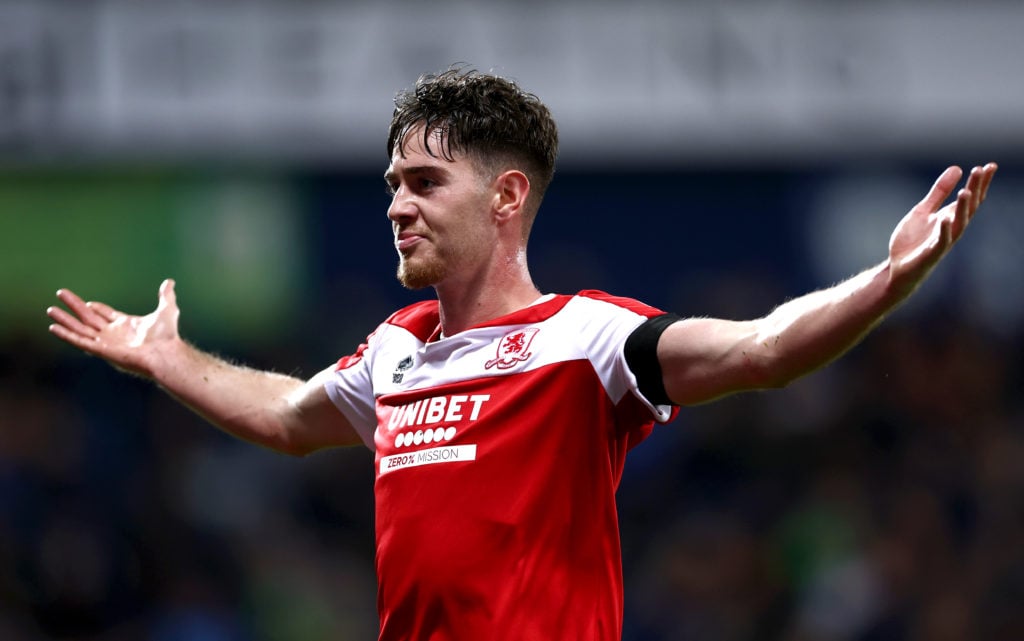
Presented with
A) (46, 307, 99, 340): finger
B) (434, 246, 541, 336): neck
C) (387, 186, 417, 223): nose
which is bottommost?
(46, 307, 99, 340): finger

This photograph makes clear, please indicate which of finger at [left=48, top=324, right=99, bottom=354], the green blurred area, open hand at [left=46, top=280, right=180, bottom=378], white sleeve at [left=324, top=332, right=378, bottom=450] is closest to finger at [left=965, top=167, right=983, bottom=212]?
white sleeve at [left=324, top=332, right=378, bottom=450]

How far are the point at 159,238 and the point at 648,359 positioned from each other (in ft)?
31.3

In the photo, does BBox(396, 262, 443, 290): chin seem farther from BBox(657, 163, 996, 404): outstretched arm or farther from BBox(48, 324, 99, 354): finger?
BBox(48, 324, 99, 354): finger

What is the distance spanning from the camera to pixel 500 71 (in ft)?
41.3

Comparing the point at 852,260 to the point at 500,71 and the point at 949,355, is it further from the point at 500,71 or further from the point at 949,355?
the point at 500,71

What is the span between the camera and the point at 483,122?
5078 millimetres

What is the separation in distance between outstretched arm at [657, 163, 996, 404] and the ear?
0.90 metres

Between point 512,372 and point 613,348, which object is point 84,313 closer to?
point 512,372

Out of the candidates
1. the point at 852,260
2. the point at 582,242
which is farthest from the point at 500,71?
the point at 852,260

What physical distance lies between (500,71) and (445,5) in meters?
0.86

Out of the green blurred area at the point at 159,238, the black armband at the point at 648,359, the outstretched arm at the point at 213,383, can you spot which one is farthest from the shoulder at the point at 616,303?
the green blurred area at the point at 159,238

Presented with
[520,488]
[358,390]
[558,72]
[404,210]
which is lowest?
[520,488]

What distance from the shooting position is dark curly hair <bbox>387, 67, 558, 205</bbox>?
5.07 metres

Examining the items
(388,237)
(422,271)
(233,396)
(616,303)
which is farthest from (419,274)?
(388,237)
